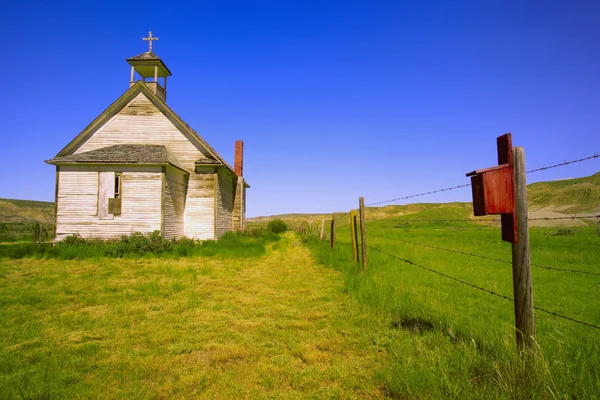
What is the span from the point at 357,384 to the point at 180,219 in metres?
15.2

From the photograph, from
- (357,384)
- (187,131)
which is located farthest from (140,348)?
(187,131)

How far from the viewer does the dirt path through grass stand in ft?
11.0

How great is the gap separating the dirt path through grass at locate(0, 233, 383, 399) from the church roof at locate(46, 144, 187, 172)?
7.43m

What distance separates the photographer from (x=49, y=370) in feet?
12.1

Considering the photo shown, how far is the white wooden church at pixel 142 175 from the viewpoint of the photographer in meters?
15.1

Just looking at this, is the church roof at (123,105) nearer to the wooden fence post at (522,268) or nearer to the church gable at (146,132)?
the church gable at (146,132)

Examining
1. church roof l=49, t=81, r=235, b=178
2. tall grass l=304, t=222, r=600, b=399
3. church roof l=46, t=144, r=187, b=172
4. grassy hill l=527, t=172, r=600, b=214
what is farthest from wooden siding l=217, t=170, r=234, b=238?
grassy hill l=527, t=172, r=600, b=214

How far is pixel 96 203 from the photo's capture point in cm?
1519

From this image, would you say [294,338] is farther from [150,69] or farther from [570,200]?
[570,200]

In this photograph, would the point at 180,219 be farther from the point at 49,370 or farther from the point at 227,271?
the point at 49,370

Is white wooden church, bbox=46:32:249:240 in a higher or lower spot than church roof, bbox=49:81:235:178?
lower

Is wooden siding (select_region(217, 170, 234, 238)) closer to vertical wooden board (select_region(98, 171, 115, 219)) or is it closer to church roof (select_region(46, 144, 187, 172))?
church roof (select_region(46, 144, 187, 172))

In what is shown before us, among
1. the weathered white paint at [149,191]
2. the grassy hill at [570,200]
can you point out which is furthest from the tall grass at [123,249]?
the grassy hill at [570,200]

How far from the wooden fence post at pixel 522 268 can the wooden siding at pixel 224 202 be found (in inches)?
631
